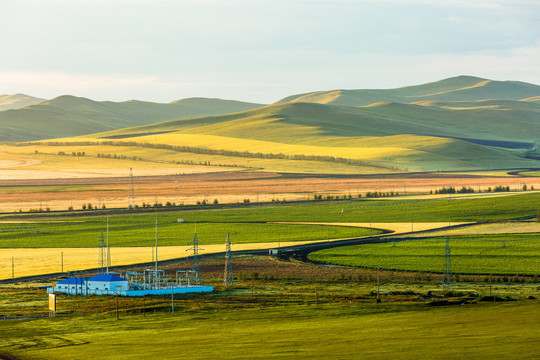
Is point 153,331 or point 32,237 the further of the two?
point 32,237

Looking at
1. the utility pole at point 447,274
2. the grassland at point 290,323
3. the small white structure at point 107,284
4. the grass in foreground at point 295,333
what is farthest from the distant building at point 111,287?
the utility pole at point 447,274

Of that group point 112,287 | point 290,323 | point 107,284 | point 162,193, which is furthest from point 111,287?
point 162,193

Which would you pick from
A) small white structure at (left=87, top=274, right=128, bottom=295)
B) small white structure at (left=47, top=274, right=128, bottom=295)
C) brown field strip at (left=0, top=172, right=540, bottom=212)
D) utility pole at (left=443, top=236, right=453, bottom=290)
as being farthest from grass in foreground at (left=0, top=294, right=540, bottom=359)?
brown field strip at (left=0, top=172, right=540, bottom=212)

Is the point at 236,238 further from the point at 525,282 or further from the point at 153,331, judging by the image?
the point at 153,331

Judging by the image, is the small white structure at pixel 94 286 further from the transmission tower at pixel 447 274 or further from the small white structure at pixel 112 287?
the transmission tower at pixel 447 274

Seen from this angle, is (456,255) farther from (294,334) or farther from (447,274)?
(294,334)

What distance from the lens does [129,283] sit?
271 ft

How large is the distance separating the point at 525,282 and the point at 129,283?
37.2 meters

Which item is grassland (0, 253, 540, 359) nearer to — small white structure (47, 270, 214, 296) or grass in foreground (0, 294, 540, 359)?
grass in foreground (0, 294, 540, 359)

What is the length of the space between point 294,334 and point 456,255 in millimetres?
48860

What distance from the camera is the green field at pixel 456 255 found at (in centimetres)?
9194

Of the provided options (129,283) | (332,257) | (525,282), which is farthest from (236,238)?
(525,282)

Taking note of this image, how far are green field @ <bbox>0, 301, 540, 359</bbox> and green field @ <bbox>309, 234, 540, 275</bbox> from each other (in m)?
27.7

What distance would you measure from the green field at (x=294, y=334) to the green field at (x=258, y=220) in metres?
51.2
